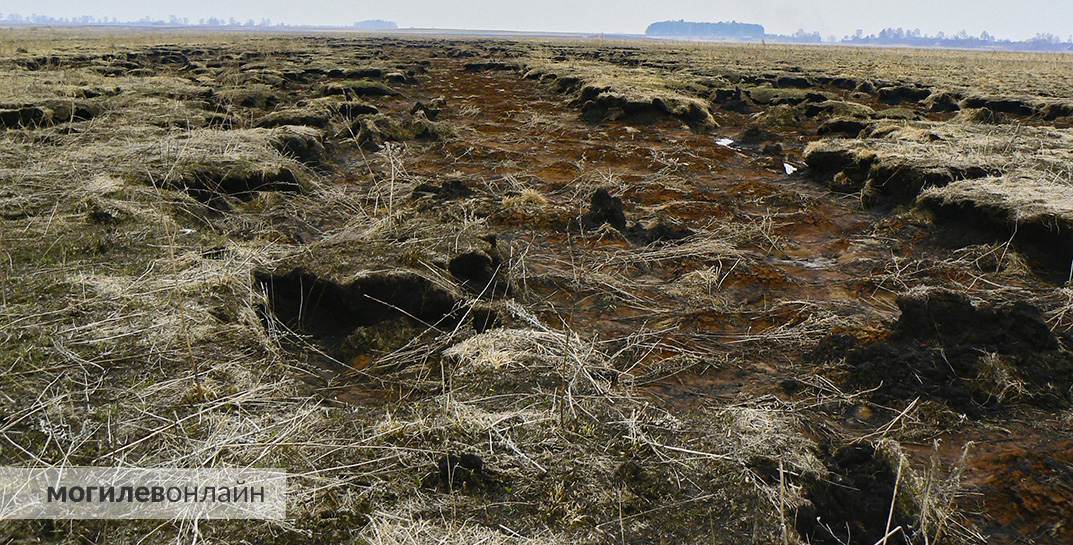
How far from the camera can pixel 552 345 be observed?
3301mm

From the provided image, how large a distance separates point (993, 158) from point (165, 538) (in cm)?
801

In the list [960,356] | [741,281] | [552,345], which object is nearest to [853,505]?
[960,356]

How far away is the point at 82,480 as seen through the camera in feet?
7.22

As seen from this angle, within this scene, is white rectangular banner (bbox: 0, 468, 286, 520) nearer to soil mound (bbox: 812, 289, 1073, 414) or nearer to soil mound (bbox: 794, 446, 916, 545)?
soil mound (bbox: 794, 446, 916, 545)

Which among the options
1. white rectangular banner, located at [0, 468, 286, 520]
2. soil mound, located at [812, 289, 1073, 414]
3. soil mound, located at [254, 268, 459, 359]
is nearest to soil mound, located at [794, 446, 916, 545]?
soil mound, located at [812, 289, 1073, 414]

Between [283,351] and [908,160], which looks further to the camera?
[908,160]

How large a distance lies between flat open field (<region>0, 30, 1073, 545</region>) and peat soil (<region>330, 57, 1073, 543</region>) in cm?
2

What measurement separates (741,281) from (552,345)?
6.19 feet

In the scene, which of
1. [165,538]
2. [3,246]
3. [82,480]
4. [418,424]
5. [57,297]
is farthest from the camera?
[3,246]

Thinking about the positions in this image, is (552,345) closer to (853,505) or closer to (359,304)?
(359,304)

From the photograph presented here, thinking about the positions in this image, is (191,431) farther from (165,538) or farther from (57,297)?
(57,297)

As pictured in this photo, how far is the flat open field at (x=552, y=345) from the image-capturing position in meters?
2.26

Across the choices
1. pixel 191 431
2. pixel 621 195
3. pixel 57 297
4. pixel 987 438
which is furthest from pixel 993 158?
pixel 57 297

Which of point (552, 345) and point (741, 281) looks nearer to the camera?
point (552, 345)
